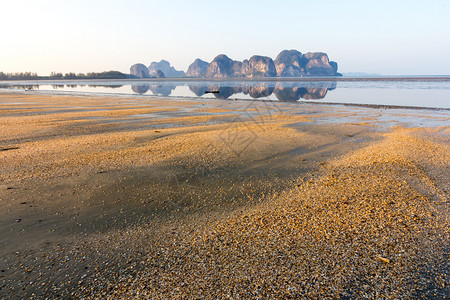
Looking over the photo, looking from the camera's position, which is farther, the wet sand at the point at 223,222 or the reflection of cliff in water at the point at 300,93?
the reflection of cliff in water at the point at 300,93

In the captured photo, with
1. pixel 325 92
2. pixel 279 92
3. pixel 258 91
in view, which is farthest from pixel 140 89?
pixel 325 92

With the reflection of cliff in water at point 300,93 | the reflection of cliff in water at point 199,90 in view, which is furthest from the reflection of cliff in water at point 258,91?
the reflection of cliff in water at point 199,90

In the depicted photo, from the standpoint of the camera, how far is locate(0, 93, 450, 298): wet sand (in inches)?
126

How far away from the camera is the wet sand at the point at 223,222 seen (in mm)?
3193

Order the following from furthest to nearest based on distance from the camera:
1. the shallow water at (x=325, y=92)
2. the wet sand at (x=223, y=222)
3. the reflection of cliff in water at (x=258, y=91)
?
the reflection of cliff in water at (x=258, y=91) < the shallow water at (x=325, y=92) < the wet sand at (x=223, y=222)

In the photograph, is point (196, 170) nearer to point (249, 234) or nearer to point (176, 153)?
point (176, 153)

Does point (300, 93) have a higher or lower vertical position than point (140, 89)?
lower

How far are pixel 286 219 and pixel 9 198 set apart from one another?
6180 millimetres

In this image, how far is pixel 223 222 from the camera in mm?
4684

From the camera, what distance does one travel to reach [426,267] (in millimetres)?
3426

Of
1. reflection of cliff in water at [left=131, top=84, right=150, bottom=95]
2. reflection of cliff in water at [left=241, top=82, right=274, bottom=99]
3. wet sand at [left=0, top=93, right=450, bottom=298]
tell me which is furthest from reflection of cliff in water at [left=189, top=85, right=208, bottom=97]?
wet sand at [left=0, top=93, right=450, bottom=298]

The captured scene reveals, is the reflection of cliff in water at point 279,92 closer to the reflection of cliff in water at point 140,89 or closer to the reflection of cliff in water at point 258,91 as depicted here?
the reflection of cliff in water at point 258,91

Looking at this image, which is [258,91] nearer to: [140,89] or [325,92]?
[325,92]

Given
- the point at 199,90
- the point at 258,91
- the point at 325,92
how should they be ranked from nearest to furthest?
the point at 325,92
the point at 258,91
the point at 199,90
